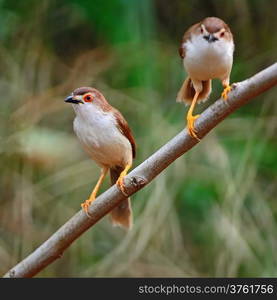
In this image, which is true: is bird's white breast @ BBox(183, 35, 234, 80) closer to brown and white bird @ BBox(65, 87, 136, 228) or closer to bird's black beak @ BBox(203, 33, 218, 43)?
bird's black beak @ BBox(203, 33, 218, 43)

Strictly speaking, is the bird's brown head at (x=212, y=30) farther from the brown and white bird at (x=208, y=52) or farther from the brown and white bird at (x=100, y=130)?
the brown and white bird at (x=100, y=130)

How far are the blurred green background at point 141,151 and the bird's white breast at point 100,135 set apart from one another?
164 centimetres

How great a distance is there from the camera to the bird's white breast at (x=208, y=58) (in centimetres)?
244

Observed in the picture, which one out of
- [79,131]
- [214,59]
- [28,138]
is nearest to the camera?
[214,59]

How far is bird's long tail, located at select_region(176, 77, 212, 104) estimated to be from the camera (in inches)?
107

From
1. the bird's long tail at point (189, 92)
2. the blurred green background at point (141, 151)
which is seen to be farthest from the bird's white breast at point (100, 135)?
the blurred green background at point (141, 151)

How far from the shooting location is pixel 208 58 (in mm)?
2449

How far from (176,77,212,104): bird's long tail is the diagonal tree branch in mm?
501

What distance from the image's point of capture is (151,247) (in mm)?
4793

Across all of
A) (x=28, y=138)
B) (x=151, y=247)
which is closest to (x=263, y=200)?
(x=151, y=247)

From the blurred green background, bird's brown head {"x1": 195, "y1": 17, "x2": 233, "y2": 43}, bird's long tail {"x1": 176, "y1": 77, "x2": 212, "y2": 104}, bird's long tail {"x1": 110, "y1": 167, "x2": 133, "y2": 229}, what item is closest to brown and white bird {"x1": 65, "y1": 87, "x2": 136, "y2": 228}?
bird's long tail {"x1": 110, "y1": 167, "x2": 133, "y2": 229}

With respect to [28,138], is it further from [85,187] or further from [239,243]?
[239,243]

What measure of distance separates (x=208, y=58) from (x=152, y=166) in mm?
467

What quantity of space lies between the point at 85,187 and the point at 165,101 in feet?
2.79
